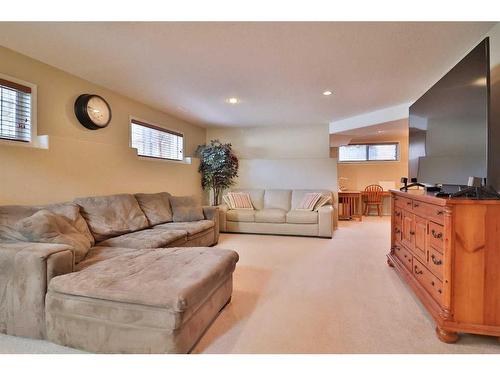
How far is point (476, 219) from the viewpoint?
61.6 inches

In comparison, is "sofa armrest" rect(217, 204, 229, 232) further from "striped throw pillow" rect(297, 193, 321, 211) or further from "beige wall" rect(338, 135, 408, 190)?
"beige wall" rect(338, 135, 408, 190)

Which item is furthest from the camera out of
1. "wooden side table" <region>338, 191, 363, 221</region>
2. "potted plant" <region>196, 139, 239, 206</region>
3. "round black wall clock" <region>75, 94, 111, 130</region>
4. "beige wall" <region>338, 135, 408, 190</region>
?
"beige wall" <region>338, 135, 408, 190</region>

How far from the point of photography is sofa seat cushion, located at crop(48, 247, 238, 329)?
1.38m

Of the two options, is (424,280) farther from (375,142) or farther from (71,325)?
(375,142)

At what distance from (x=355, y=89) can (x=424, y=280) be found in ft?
8.07

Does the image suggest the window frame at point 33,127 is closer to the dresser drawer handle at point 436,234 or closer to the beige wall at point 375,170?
the dresser drawer handle at point 436,234

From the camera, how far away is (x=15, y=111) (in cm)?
244

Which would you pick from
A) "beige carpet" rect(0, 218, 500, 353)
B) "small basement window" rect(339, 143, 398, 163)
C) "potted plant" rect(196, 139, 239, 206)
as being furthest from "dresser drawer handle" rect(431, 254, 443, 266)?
"small basement window" rect(339, 143, 398, 163)

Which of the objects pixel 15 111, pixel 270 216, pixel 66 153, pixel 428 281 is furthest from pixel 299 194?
pixel 15 111

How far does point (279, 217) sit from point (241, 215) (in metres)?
0.73

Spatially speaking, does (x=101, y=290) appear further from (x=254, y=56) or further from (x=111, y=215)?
(x=254, y=56)

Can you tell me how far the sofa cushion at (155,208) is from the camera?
348 centimetres

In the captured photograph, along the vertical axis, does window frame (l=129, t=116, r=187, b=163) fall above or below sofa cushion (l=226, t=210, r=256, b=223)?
above

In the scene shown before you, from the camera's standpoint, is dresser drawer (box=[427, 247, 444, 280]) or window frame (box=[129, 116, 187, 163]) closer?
dresser drawer (box=[427, 247, 444, 280])
